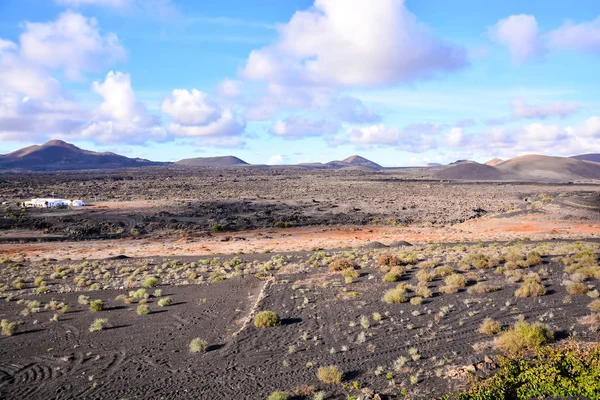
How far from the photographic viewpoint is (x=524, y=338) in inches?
418

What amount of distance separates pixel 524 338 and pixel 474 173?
6512 inches

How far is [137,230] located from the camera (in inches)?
1706

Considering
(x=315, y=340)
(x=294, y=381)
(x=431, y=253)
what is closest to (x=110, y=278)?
(x=315, y=340)

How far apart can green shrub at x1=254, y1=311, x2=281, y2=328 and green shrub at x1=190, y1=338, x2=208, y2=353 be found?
191cm

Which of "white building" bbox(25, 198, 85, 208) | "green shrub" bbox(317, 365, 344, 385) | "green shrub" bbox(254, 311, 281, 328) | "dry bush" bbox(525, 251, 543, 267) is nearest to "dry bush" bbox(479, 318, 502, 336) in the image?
"green shrub" bbox(317, 365, 344, 385)

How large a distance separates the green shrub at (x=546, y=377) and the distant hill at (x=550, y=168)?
162806 millimetres

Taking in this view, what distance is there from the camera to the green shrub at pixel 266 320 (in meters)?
13.7

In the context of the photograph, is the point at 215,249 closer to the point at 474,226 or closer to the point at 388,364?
the point at 388,364

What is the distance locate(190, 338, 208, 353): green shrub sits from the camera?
12109 millimetres

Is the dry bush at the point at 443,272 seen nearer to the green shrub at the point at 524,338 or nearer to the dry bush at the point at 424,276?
the dry bush at the point at 424,276

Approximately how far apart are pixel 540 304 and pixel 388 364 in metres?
6.70

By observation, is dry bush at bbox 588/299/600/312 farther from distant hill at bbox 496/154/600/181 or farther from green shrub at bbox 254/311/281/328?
distant hill at bbox 496/154/600/181

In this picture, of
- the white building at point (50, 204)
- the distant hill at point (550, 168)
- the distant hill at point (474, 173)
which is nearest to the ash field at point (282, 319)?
the white building at point (50, 204)

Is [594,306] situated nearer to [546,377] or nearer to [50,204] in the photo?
[546,377]
